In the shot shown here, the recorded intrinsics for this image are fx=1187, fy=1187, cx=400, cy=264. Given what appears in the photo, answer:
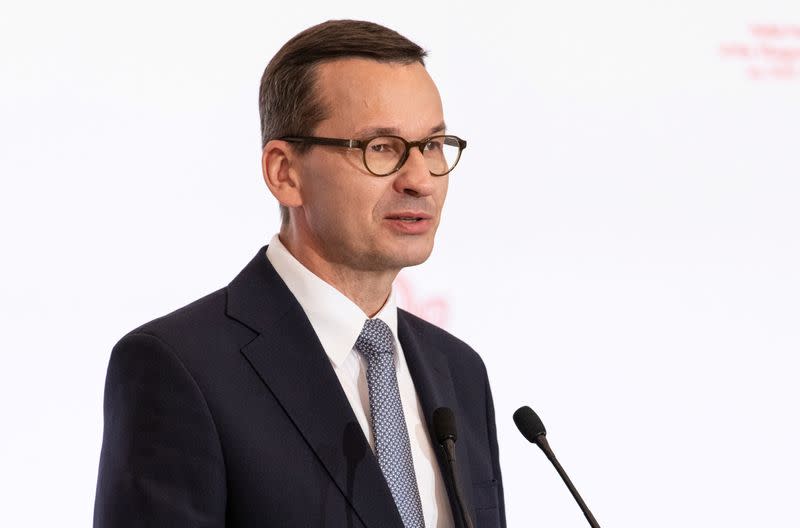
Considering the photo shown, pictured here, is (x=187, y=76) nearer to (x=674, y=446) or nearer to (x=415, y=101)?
(x=415, y=101)

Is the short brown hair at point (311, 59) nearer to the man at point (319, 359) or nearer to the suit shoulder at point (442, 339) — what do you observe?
the man at point (319, 359)

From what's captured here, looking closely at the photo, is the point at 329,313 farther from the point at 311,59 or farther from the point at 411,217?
the point at 311,59

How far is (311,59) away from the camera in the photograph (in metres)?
Answer: 2.12

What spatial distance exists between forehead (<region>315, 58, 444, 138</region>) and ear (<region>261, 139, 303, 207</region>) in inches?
3.4

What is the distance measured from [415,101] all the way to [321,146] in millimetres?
180

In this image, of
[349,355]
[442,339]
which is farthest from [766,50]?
[349,355]

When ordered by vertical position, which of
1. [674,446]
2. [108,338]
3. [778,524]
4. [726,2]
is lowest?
[778,524]

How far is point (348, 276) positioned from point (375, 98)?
314 millimetres

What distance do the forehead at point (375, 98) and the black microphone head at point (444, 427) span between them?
0.48 meters

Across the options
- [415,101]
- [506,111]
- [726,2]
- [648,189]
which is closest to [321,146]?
[415,101]

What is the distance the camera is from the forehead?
2.02 meters

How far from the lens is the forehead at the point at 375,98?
2.02m

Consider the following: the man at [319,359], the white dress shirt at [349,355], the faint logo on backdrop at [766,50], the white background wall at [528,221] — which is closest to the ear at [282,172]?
the man at [319,359]

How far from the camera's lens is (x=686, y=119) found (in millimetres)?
3521
